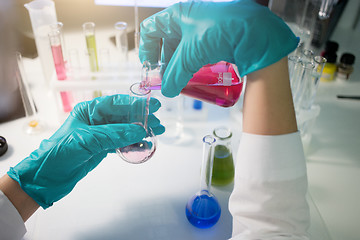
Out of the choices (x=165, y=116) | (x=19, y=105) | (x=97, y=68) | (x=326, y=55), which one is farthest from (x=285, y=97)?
(x=19, y=105)

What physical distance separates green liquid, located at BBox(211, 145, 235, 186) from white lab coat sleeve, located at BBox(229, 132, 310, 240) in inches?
9.2

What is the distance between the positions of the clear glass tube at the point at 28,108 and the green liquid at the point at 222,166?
0.80 metres

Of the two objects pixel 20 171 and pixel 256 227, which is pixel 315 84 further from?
pixel 20 171

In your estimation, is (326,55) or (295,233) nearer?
(295,233)

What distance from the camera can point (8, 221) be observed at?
84 cm

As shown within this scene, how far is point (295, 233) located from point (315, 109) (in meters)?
0.69

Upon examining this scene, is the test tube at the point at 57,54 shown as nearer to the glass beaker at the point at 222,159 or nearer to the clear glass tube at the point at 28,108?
the clear glass tube at the point at 28,108

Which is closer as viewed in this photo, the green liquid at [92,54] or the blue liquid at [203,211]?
the blue liquid at [203,211]

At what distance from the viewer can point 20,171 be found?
2.86ft

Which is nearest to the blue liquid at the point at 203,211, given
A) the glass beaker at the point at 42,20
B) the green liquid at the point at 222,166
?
the green liquid at the point at 222,166

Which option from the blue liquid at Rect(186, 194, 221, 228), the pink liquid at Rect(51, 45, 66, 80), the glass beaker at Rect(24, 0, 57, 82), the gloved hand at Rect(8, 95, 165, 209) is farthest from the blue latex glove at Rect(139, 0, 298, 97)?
the glass beaker at Rect(24, 0, 57, 82)

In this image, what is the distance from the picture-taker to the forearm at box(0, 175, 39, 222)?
86cm

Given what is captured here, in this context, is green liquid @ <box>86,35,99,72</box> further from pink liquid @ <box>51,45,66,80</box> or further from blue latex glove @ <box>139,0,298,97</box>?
blue latex glove @ <box>139,0,298,97</box>

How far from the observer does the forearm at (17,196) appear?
0.86m
